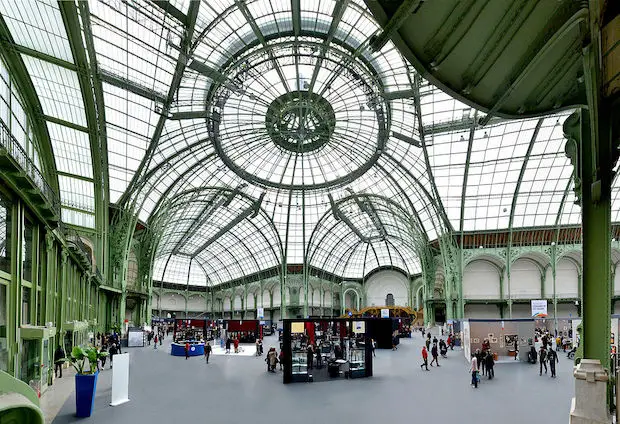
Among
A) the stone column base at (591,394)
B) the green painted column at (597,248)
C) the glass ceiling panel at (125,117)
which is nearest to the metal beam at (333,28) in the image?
the glass ceiling panel at (125,117)

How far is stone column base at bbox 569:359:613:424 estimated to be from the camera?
1096cm

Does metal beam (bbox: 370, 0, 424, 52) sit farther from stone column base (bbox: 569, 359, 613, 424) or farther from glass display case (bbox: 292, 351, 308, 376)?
glass display case (bbox: 292, 351, 308, 376)

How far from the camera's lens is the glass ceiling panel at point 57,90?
3102cm

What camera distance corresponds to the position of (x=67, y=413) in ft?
59.3

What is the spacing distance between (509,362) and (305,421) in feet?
79.6

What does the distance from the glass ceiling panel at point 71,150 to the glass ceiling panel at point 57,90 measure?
98cm

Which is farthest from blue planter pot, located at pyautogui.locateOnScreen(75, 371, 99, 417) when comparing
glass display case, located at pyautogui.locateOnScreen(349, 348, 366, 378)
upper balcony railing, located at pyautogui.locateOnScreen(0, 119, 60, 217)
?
glass display case, located at pyautogui.locateOnScreen(349, 348, 366, 378)

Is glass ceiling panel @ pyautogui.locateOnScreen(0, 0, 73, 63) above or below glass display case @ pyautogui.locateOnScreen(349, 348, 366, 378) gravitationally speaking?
above

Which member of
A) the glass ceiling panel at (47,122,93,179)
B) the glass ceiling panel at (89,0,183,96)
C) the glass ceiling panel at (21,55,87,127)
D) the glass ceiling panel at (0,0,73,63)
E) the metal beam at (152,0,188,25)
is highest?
the metal beam at (152,0,188,25)

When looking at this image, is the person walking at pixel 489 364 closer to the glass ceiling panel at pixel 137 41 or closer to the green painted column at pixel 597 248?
the green painted column at pixel 597 248

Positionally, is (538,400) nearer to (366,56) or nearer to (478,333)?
(478,333)

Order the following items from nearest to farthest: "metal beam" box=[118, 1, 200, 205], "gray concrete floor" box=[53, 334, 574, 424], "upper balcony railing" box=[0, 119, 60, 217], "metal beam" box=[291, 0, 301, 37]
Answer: "upper balcony railing" box=[0, 119, 60, 217] < "gray concrete floor" box=[53, 334, 574, 424] < "metal beam" box=[118, 1, 200, 205] < "metal beam" box=[291, 0, 301, 37]

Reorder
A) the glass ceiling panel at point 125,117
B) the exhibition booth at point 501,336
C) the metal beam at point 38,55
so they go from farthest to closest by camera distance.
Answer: the glass ceiling panel at point 125,117 < the exhibition booth at point 501,336 < the metal beam at point 38,55

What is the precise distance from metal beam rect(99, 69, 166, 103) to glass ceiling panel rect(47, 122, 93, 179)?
4.91 m
